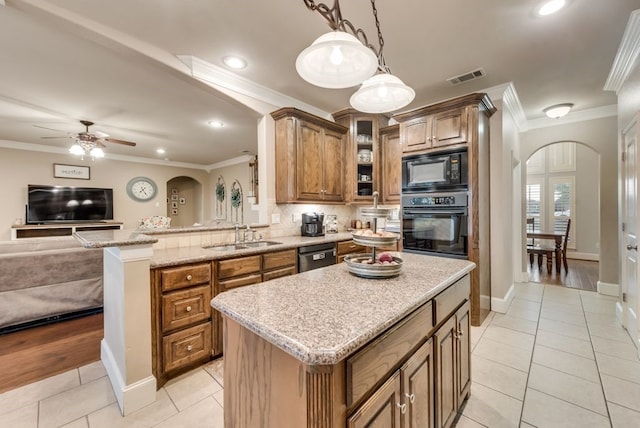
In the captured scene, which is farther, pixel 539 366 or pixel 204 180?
pixel 204 180

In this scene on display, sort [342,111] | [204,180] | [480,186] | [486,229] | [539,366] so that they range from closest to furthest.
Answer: [539,366] → [480,186] → [486,229] → [342,111] → [204,180]

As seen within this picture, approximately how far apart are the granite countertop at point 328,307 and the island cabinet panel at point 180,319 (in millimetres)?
1008

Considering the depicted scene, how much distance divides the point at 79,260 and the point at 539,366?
4.77 meters

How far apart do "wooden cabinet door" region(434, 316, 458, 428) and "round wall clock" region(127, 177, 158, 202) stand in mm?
8428

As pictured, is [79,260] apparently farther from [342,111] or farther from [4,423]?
[342,111]

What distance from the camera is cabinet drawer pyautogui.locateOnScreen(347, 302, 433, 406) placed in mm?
790

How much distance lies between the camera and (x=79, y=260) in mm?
3178

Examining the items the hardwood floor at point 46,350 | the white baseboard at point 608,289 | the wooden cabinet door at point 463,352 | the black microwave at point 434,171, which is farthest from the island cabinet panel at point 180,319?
the white baseboard at point 608,289

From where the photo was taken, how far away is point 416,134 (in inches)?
127

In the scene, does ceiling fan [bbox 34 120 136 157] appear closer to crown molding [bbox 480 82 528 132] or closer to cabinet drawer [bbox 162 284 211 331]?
cabinet drawer [bbox 162 284 211 331]

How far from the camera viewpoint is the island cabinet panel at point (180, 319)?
6.13 feet

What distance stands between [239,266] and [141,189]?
22.7 feet

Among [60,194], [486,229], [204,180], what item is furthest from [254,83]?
[204,180]

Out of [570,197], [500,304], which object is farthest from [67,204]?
[570,197]
